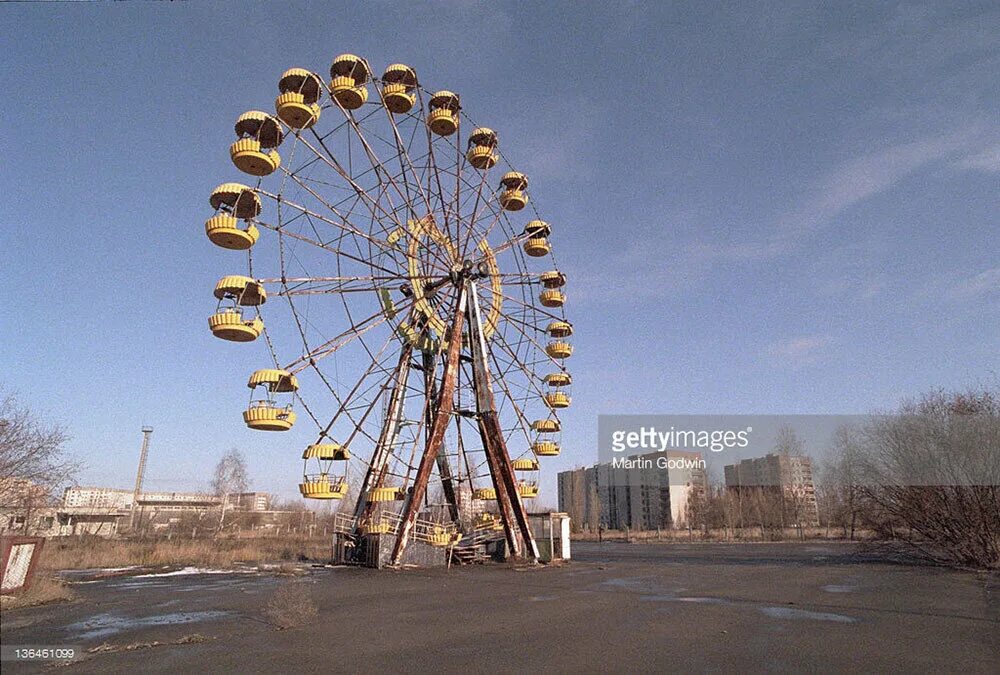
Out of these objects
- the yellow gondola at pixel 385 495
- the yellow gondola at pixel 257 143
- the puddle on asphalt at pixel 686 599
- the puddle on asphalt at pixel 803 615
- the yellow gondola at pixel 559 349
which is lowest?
the puddle on asphalt at pixel 686 599

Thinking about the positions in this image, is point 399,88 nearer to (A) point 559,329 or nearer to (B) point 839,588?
(A) point 559,329

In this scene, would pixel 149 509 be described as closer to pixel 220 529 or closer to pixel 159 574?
pixel 220 529

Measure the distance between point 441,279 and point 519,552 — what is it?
12818 millimetres

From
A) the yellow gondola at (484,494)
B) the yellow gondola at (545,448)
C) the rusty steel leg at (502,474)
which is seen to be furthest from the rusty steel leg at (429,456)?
the yellow gondola at (545,448)

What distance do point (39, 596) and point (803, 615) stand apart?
16.1 m

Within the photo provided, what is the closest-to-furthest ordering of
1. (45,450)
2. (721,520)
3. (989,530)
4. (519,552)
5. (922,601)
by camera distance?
(922,601)
(989,530)
(45,450)
(519,552)
(721,520)

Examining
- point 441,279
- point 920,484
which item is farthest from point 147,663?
point 920,484

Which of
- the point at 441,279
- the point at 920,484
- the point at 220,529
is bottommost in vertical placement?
the point at 220,529

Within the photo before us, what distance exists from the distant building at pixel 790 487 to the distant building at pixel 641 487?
13409 mm

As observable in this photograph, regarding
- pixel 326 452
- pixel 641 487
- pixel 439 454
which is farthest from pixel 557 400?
pixel 641 487

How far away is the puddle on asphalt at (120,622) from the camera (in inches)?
383

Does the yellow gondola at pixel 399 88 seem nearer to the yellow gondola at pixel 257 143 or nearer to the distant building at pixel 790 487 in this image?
the yellow gondola at pixel 257 143

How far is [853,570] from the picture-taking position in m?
20.7

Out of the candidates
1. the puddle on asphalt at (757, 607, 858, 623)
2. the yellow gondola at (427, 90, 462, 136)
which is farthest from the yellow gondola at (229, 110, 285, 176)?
the puddle on asphalt at (757, 607, 858, 623)
